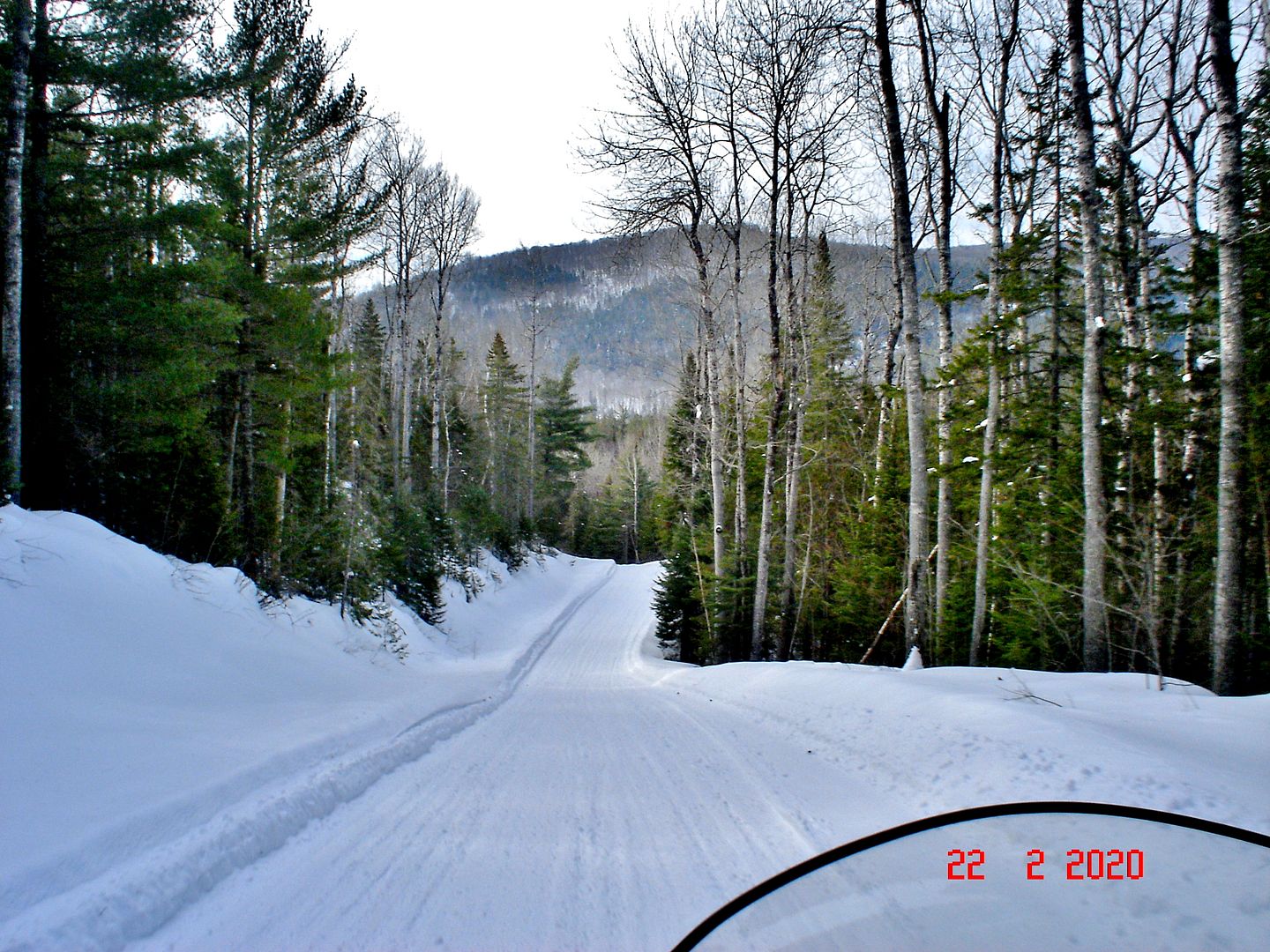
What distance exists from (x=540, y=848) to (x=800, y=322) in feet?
43.0

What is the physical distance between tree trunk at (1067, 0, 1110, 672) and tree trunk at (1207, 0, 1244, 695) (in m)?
1.07

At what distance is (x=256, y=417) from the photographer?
13.6m

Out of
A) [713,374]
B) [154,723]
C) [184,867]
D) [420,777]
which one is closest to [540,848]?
[184,867]

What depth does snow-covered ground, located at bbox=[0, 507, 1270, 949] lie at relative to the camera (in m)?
2.41

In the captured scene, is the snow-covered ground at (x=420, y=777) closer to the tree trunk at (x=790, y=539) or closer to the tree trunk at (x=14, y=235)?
the tree trunk at (x=14, y=235)

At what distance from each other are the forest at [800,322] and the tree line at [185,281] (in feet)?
0.20

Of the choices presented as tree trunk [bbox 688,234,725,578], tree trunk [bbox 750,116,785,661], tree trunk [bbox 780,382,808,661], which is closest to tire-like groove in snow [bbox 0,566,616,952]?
tree trunk [bbox 750,116,785,661]

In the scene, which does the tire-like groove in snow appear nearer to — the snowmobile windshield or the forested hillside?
the snowmobile windshield

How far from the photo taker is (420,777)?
4344 millimetres

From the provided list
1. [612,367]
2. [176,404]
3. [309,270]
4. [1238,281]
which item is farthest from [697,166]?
[612,367]

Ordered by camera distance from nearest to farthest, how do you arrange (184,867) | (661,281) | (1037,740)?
1. (184,867)
2. (1037,740)
3. (661,281)

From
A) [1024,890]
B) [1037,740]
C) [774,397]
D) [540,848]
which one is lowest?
[540,848]

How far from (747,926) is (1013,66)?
1509cm
